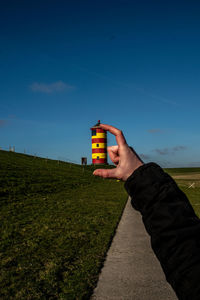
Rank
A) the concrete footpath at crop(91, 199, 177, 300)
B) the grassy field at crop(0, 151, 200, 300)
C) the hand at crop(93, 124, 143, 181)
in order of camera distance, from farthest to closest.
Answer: the grassy field at crop(0, 151, 200, 300) < the concrete footpath at crop(91, 199, 177, 300) < the hand at crop(93, 124, 143, 181)

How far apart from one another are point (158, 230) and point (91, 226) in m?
9.09

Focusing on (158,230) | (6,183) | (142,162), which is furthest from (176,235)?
(6,183)

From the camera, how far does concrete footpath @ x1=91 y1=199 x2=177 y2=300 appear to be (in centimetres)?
456

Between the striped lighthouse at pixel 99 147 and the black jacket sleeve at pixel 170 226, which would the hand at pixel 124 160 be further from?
the striped lighthouse at pixel 99 147

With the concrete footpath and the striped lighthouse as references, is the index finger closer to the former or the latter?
the concrete footpath

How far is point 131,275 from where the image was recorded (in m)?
5.39

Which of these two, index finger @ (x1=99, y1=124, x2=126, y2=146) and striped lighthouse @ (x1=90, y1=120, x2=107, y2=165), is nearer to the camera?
index finger @ (x1=99, y1=124, x2=126, y2=146)

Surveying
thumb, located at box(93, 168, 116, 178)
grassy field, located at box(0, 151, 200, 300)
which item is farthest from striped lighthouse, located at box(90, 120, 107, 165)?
thumb, located at box(93, 168, 116, 178)

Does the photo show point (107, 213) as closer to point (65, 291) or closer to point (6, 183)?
Result: point (65, 291)

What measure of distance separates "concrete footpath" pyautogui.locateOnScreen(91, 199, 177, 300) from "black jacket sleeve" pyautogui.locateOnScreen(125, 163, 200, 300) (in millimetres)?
3617

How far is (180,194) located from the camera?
1440 mm

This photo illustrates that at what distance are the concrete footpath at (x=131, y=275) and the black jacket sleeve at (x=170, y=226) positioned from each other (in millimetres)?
3617

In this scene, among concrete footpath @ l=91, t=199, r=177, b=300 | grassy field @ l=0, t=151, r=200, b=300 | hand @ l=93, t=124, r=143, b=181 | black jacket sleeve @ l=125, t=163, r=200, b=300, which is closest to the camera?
black jacket sleeve @ l=125, t=163, r=200, b=300

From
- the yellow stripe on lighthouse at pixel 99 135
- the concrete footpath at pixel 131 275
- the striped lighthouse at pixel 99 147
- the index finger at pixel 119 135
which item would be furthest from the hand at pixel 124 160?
the yellow stripe on lighthouse at pixel 99 135
